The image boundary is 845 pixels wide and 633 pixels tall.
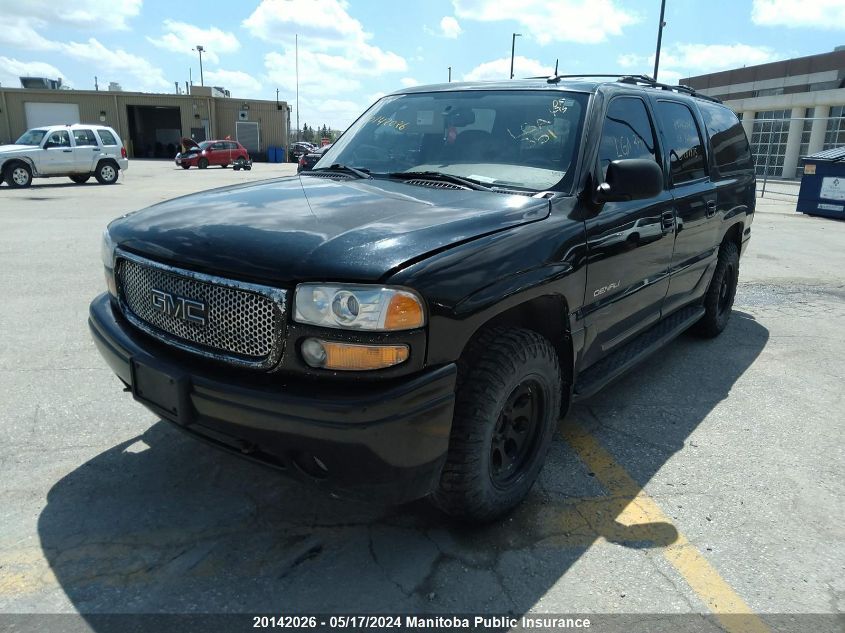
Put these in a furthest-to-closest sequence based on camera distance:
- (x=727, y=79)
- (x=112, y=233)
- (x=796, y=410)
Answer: (x=727, y=79)
(x=796, y=410)
(x=112, y=233)

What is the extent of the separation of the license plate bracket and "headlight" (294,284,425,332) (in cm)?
57

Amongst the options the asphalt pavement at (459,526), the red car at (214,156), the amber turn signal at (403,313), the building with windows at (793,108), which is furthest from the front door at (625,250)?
the red car at (214,156)

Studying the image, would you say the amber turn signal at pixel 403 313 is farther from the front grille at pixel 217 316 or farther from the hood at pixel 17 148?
the hood at pixel 17 148

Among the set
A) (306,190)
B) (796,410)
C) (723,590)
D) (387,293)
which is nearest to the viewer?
(387,293)

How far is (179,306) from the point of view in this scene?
2424 millimetres

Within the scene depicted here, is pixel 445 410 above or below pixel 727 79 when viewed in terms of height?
below

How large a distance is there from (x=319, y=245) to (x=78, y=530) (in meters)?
1.59

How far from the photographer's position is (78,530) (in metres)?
2.63

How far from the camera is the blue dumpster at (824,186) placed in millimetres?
15477

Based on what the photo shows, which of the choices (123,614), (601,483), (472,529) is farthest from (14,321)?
(601,483)

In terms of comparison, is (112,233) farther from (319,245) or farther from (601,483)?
(601,483)

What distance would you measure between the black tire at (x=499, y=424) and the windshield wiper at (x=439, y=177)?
2.62 feet

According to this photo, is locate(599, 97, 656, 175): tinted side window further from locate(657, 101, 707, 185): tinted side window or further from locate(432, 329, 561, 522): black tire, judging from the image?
locate(432, 329, 561, 522): black tire

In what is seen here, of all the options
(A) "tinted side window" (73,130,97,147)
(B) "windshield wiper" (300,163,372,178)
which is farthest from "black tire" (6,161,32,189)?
(B) "windshield wiper" (300,163,372,178)
